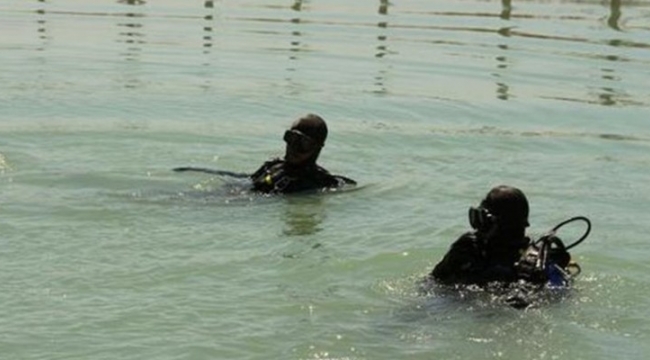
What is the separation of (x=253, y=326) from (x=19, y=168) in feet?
15.5

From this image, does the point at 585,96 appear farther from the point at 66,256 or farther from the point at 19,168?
the point at 66,256

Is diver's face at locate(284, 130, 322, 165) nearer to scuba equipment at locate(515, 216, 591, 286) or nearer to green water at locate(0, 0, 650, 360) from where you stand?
green water at locate(0, 0, 650, 360)

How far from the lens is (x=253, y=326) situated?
24.5 ft

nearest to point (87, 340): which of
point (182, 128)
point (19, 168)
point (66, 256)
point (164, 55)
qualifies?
point (66, 256)

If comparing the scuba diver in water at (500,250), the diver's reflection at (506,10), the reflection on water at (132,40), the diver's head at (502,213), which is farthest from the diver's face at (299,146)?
the diver's reflection at (506,10)

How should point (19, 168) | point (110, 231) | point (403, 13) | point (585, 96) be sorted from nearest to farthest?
point (110, 231), point (19, 168), point (585, 96), point (403, 13)

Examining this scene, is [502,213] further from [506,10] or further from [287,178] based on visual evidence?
[506,10]

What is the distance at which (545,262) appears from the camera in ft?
24.6

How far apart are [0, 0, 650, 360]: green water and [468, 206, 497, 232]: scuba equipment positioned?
444 mm

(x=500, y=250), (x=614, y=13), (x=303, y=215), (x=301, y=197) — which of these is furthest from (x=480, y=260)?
(x=614, y=13)

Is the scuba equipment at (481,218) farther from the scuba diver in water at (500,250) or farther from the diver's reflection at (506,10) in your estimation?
the diver's reflection at (506,10)

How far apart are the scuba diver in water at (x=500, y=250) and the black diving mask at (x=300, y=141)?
2.74 m

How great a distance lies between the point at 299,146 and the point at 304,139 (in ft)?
0.24

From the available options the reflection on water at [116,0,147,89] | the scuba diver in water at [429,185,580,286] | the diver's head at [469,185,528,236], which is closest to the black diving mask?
the scuba diver in water at [429,185,580,286]
